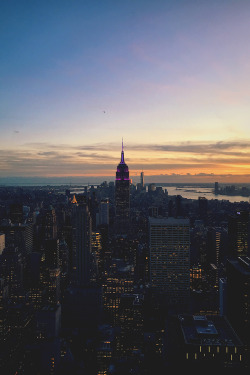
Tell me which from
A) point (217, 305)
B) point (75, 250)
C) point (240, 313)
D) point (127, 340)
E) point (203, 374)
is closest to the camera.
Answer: point (203, 374)

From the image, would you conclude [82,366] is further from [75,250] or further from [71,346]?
[75,250]

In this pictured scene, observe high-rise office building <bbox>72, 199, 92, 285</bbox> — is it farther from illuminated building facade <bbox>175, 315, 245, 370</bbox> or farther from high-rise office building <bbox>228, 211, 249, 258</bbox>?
illuminated building facade <bbox>175, 315, 245, 370</bbox>

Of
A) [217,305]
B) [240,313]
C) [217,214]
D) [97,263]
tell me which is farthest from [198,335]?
[217,214]

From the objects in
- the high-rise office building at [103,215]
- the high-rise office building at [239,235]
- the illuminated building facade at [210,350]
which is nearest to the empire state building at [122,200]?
the high-rise office building at [103,215]

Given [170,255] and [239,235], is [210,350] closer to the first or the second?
[170,255]

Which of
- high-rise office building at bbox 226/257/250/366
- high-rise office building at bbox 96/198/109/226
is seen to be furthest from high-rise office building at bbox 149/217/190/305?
high-rise office building at bbox 96/198/109/226
